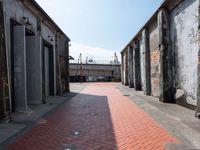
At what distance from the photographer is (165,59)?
1244 centimetres

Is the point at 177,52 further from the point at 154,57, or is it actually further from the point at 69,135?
the point at 69,135

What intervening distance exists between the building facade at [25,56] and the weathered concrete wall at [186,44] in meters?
6.15

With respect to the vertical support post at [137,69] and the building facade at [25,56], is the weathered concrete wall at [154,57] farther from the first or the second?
the building facade at [25,56]

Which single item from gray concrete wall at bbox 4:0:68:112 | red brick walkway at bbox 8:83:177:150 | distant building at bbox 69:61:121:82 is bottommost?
red brick walkway at bbox 8:83:177:150

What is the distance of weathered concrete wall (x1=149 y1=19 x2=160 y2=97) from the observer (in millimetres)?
14697

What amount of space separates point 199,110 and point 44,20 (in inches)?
380

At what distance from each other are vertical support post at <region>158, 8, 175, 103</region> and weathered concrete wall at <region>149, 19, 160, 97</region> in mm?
1951

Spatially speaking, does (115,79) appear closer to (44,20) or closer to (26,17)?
(44,20)

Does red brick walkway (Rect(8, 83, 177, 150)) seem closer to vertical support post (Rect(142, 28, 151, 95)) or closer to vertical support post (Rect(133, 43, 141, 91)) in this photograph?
vertical support post (Rect(142, 28, 151, 95))

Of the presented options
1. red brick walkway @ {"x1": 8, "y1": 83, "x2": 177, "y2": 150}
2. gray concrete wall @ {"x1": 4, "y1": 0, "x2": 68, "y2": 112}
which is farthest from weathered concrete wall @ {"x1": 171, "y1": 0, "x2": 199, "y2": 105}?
gray concrete wall @ {"x1": 4, "y1": 0, "x2": 68, "y2": 112}

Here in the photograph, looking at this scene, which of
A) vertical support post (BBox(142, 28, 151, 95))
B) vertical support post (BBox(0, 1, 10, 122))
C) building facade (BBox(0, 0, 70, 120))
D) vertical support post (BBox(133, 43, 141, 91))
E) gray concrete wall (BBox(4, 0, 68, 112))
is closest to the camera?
vertical support post (BBox(0, 1, 10, 122))

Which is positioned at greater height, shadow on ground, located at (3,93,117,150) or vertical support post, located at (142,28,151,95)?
vertical support post, located at (142,28,151,95)

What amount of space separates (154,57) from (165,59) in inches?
120

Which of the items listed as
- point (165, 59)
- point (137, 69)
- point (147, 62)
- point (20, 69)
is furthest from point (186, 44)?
point (137, 69)
